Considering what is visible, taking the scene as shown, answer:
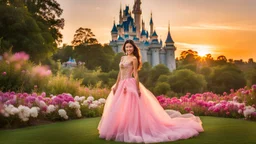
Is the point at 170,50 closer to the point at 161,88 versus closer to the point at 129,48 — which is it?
the point at 161,88

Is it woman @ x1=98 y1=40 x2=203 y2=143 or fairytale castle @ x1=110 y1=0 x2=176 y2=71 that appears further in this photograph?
fairytale castle @ x1=110 y1=0 x2=176 y2=71

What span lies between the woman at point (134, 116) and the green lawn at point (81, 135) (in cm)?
26

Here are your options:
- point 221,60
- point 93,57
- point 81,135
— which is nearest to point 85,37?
point 93,57

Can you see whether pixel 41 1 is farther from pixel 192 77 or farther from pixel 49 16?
pixel 192 77

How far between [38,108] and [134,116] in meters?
3.88

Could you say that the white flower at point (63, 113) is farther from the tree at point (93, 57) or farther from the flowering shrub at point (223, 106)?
the tree at point (93, 57)

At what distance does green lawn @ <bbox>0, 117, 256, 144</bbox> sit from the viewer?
6.70m

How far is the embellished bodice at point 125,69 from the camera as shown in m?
7.09

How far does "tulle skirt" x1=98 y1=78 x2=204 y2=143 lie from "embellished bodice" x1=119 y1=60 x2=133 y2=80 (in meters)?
0.10


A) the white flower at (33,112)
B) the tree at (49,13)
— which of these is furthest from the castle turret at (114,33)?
the white flower at (33,112)

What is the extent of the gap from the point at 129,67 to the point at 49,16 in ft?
98.2

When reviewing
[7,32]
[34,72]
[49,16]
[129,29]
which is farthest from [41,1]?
[129,29]

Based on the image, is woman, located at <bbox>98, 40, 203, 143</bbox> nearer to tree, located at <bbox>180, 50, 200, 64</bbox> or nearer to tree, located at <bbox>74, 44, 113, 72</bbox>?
tree, located at <bbox>74, 44, 113, 72</bbox>

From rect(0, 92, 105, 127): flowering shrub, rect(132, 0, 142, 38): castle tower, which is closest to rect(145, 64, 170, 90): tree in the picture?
rect(132, 0, 142, 38): castle tower
